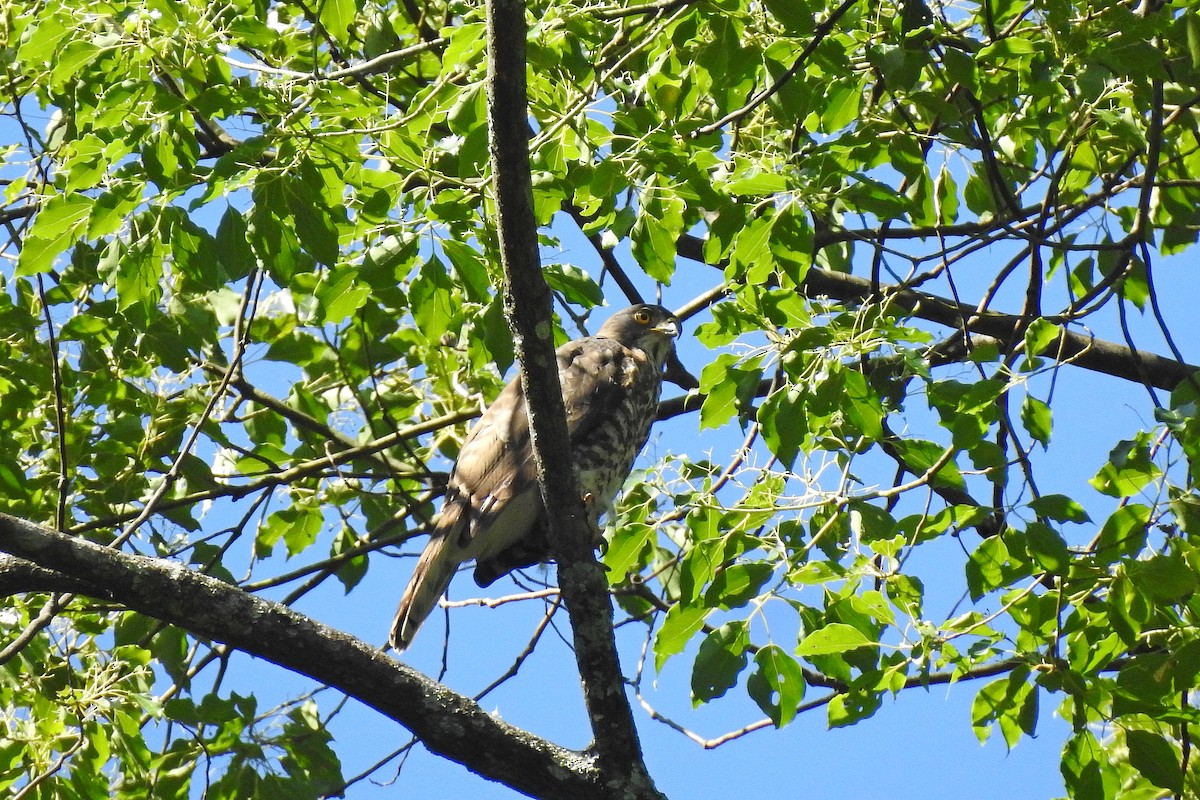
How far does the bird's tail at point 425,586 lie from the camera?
4.01 meters

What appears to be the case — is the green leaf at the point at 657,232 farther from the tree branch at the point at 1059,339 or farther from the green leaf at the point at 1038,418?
the tree branch at the point at 1059,339

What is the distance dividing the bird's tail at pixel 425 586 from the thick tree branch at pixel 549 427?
3.65 ft

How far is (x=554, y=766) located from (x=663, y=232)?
137 centimetres

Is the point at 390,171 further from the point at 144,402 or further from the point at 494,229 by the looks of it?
the point at 144,402

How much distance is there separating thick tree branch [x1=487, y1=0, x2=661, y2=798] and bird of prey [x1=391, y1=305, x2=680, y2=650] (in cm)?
94

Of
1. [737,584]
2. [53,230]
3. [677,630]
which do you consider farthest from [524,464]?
[53,230]

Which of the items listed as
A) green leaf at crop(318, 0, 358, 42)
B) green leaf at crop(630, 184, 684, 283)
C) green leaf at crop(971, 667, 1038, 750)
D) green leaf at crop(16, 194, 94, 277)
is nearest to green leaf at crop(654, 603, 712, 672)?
green leaf at crop(971, 667, 1038, 750)

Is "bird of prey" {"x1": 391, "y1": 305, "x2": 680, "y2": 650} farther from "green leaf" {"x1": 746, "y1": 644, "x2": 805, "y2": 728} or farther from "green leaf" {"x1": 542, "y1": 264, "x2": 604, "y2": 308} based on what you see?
"green leaf" {"x1": 746, "y1": 644, "x2": 805, "y2": 728}

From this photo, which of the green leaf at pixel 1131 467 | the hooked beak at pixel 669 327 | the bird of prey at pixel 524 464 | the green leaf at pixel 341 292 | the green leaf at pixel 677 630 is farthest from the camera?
the hooked beak at pixel 669 327

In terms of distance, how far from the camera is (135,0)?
3.21 metres

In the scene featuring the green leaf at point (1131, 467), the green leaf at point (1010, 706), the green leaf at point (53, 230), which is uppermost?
the green leaf at point (53, 230)

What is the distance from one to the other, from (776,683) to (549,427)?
2.90 feet

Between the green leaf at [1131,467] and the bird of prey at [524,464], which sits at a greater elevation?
the bird of prey at [524,464]

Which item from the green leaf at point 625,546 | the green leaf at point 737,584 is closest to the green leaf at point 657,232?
the green leaf at point 625,546
